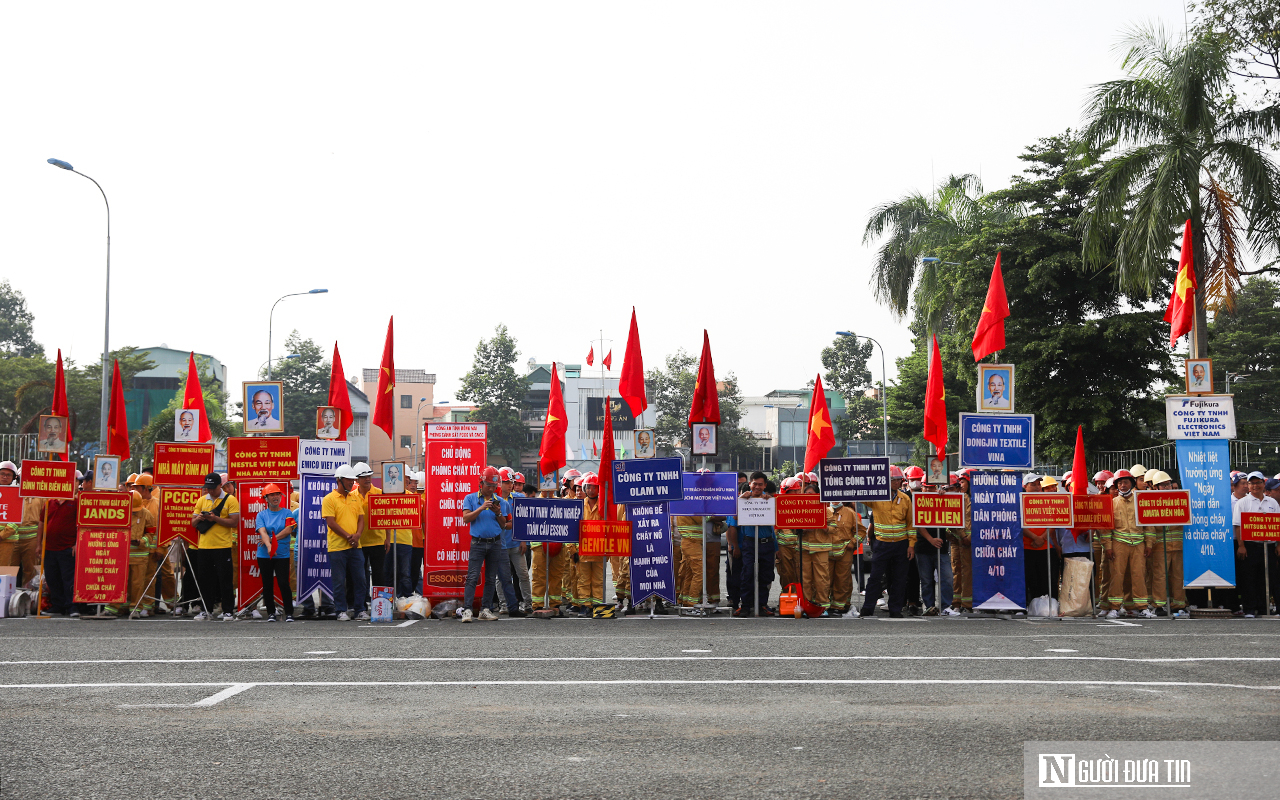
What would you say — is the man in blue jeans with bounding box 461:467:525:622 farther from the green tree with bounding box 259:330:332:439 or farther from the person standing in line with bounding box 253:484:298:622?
the green tree with bounding box 259:330:332:439

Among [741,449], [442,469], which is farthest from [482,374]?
[442,469]

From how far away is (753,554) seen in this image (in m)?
15.5

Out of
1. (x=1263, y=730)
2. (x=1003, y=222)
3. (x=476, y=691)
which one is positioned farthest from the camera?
(x=1003, y=222)

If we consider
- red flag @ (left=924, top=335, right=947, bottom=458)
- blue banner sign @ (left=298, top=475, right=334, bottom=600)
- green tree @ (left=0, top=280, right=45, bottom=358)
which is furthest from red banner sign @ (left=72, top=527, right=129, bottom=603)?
green tree @ (left=0, top=280, right=45, bottom=358)

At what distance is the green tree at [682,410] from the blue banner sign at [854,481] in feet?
195

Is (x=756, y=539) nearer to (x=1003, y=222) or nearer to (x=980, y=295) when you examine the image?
(x=980, y=295)

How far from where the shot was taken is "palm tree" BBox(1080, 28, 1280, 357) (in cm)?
2252

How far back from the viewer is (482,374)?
8050cm

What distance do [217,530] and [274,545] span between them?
2.86ft

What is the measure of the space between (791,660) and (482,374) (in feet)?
233

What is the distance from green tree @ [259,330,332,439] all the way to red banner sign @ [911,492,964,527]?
60991mm

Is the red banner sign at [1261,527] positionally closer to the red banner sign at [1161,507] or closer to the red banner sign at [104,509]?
the red banner sign at [1161,507]

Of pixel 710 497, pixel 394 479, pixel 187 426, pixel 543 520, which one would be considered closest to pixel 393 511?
pixel 394 479

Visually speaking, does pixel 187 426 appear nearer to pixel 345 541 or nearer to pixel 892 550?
pixel 345 541
